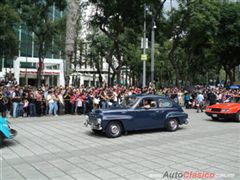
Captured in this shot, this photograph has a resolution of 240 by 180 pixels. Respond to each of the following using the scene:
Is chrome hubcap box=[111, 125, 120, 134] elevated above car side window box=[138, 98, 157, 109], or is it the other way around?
car side window box=[138, 98, 157, 109]

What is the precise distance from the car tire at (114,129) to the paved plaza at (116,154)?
300mm

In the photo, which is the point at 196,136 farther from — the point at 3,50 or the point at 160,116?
the point at 3,50

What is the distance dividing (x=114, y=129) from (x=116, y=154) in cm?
284

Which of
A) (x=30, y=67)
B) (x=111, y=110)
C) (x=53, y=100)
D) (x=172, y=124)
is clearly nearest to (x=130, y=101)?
Answer: (x=111, y=110)

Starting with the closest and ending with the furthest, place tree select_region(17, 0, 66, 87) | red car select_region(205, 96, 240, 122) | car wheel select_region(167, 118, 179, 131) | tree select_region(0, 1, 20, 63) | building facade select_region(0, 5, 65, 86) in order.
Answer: car wheel select_region(167, 118, 179, 131) → red car select_region(205, 96, 240, 122) → tree select_region(0, 1, 20, 63) → tree select_region(17, 0, 66, 87) → building facade select_region(0, 5, 65, 86)

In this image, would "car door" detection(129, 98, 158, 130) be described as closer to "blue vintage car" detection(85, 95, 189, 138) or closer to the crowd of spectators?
"blue vintage car" detection(85, 95, 189, 138)

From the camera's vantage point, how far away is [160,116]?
Answer: 13.2 metres

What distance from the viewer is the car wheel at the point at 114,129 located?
1183 cm

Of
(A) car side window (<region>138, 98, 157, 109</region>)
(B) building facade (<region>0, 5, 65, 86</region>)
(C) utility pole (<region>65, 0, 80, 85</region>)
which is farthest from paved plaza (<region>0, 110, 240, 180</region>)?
(B) building facade (<region>0, 5, 65, 86</region>)

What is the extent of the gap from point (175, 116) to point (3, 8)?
1944 centimetres

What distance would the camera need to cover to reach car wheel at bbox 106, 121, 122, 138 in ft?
38.8

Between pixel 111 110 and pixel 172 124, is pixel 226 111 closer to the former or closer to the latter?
pixel 172 124

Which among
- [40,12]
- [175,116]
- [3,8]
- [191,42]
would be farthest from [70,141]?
[191,42]

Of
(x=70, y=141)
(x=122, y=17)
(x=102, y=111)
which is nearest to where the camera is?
(x=70, y=141)
